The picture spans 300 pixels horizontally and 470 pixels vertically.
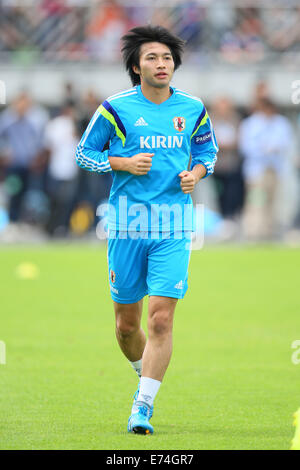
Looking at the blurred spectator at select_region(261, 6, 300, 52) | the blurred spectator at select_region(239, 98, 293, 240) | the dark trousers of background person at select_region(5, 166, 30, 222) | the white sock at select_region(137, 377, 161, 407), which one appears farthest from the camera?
the blurred spectator at select_region(261, 6, 300, 52)

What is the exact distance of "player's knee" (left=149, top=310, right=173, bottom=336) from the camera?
6863mm

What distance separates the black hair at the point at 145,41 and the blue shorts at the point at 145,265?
1276 mm

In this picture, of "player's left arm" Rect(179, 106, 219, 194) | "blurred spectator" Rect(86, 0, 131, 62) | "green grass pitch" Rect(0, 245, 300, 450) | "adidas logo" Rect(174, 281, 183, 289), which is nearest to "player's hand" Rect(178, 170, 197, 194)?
"player's left arm" Rect(179, 106, 219, 194)

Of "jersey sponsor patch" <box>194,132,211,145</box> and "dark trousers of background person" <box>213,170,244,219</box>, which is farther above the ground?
"dark trousers of background person" <box>213,170,244,219</box>

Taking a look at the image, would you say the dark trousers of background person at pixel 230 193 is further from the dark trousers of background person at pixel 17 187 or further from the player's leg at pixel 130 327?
the player's leg at pixel 130 327

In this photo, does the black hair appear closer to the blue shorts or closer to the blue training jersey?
the blue training jersey

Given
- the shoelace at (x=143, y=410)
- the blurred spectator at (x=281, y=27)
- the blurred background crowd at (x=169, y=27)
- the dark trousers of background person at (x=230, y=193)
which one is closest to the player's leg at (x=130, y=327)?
the shoelace at (x=143, y=410)

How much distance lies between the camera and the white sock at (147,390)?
6793 millimetres

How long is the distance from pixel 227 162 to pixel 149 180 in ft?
47.5

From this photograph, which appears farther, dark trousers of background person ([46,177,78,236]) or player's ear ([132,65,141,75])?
dark trousers of background person ([46,177,78,236])

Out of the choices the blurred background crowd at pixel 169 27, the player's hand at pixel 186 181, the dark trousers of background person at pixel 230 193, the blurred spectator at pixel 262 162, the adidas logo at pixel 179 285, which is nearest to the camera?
the adidas logo at pixel 179 285

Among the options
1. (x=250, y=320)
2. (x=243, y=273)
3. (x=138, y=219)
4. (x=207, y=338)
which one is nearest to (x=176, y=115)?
(x=138, y=219)

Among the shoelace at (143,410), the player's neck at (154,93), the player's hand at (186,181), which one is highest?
the player's neck at (154,93)

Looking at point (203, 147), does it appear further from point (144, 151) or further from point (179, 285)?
point (179, 285)
